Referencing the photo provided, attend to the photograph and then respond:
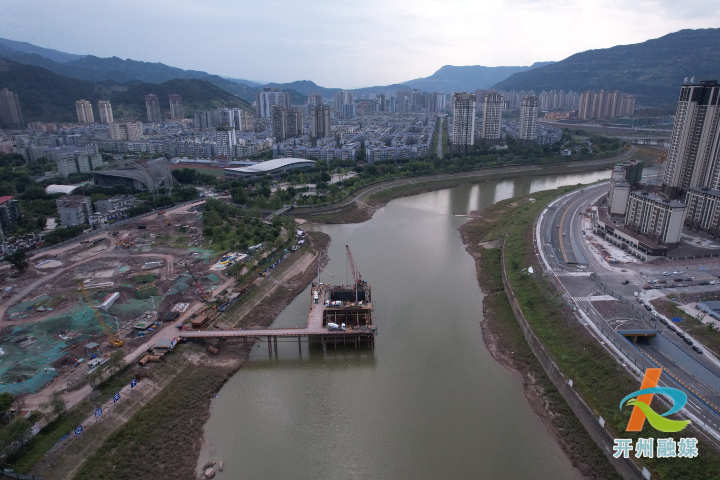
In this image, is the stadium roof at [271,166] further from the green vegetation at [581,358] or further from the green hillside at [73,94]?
the green hillside at [73,94]

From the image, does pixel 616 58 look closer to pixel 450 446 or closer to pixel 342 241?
pixel 342 241

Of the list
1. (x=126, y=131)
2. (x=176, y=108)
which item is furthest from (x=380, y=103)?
(x=126, y=131)

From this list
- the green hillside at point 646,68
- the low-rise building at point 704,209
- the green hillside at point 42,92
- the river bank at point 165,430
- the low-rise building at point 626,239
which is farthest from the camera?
the green hillside at point 646,68

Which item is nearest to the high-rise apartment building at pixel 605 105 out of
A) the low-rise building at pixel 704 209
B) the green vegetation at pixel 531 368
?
the low-rise building at pixel 704 209

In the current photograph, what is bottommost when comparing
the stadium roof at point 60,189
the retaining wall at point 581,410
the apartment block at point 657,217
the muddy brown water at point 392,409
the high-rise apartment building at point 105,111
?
the muddy brown water at point 392,409

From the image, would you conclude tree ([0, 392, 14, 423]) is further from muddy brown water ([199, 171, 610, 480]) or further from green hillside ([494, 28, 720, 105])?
green hillside ([494, 28, 720, 105])

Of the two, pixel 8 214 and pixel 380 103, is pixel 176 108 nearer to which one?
pixel 380 103

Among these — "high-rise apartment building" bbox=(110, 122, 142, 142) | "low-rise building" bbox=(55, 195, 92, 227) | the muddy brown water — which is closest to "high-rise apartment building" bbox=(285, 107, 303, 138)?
"high-rise apartment building" bbox=(110, 122, 142, 142)
